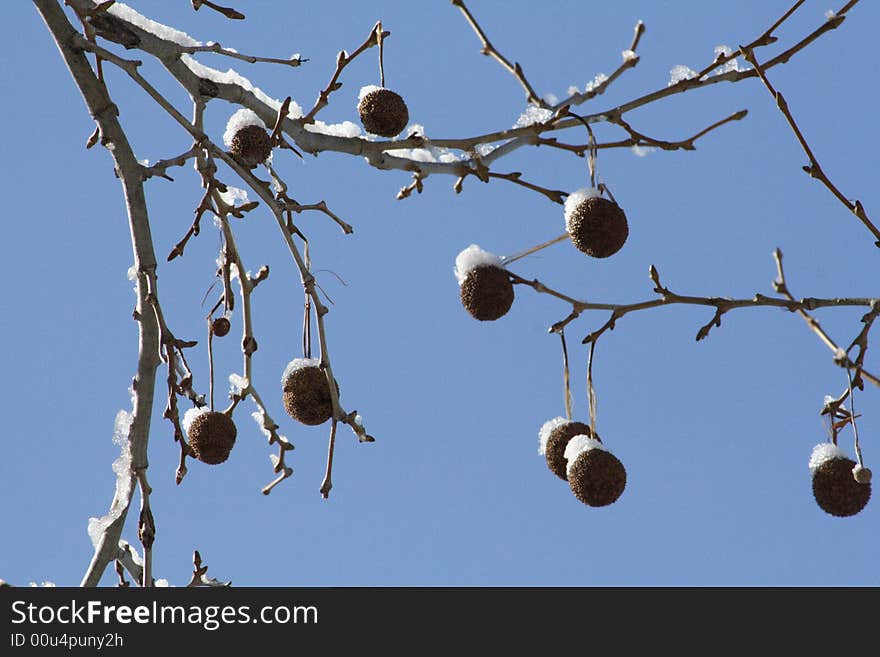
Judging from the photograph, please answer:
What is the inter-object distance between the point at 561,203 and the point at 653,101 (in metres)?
0.24

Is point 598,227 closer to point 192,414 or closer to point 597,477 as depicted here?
point 597,477

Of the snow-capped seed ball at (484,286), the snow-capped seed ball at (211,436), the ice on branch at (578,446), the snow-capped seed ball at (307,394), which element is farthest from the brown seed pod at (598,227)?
the snow-capped seed ball at (211,436)

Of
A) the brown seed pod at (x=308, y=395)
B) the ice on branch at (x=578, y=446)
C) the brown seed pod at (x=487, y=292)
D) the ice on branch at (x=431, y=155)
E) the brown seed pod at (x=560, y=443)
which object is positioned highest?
the ice on branch at (x=431, y=155)

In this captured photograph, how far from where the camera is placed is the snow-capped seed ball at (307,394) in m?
1.96

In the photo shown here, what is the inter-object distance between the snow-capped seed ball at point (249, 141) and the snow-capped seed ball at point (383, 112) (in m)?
0.20

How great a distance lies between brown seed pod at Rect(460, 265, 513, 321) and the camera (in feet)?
6.37

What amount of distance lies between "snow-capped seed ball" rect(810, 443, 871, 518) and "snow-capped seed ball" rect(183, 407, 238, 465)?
3.56 feet

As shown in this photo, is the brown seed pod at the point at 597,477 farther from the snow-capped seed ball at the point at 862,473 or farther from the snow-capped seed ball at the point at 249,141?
the snow-capped seed ball at the point at 249,141

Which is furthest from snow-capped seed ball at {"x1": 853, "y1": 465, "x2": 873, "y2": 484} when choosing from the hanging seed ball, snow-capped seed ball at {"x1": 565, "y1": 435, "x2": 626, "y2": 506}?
the hanging seed ball

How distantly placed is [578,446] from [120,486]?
84 centimetres

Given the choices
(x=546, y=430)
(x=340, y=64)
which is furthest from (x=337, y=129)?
(x=546, y=430)

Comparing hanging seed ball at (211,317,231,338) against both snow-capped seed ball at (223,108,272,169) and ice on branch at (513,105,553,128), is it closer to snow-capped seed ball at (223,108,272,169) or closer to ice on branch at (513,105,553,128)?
snow-capped seed ball at (223,108,272,169)

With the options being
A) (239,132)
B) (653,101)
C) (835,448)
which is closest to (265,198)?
(239,132)

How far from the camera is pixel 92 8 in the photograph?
2062 millimetres
